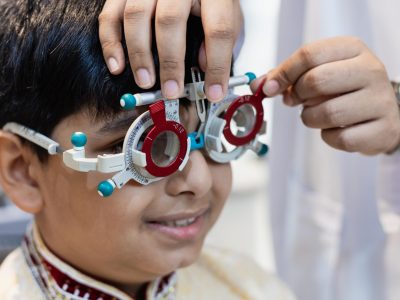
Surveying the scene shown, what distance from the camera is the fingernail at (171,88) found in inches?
28.4

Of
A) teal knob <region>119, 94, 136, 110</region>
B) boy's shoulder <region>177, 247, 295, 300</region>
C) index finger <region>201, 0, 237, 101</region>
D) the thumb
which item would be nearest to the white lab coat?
boy's shoulder <region>177, 247, 295, 300</region>

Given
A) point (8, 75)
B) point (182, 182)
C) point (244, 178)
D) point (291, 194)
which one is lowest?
point (244, 178)

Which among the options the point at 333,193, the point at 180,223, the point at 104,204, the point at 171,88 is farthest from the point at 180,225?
the point at 333,193

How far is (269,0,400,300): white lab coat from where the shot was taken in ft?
3.46

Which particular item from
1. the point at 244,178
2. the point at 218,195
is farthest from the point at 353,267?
the point at 244,178

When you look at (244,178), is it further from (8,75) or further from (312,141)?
(8,75)

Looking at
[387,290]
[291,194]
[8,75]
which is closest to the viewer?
[8,75]

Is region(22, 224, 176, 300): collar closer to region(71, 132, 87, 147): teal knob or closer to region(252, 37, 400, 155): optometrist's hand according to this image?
region(71, 132, 87, 147): teal knob

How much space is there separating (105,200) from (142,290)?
22cm

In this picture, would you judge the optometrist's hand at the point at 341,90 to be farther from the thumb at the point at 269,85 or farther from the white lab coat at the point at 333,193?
the white lab coat at the point at 333,193

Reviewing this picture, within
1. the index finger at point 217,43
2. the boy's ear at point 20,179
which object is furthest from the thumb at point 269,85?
the boy's ear at point 20,179

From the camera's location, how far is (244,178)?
6.39ft

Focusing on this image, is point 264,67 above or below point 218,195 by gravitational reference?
above

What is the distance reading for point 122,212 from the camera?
79 cm
